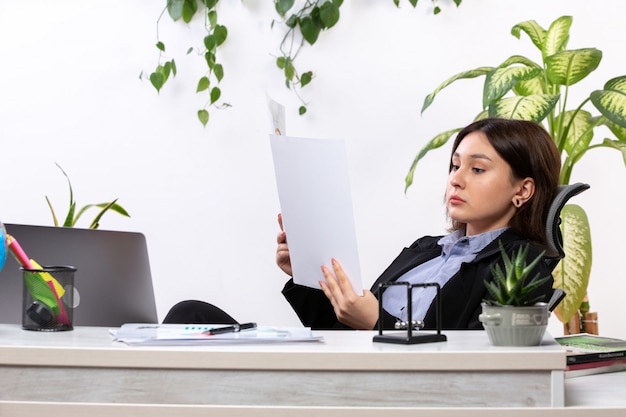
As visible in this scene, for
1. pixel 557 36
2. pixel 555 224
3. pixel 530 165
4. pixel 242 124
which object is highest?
pixel 557 36

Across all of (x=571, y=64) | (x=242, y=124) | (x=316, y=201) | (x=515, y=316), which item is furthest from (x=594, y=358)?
(x=242, y=124)

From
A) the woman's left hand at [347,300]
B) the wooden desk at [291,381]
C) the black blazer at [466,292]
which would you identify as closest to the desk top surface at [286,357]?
the wooden desk at [291,381]

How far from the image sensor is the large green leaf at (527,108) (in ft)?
6.62

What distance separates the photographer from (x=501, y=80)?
83.1 inches

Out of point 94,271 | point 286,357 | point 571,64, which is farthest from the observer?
point 571,64

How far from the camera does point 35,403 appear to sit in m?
0.94

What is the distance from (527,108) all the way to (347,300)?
0.92 m

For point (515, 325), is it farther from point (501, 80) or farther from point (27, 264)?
point (501, 80)

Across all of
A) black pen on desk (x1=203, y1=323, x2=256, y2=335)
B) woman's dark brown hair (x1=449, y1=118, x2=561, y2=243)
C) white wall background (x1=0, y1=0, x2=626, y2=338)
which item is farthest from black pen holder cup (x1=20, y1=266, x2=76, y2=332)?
white wall background (x1=0, y1=0, x2=626, y2=338)

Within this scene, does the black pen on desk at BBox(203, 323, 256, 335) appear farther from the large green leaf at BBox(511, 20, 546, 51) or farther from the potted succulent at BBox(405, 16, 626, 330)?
the large green leaf at BBox(511, 20, 546, 51)

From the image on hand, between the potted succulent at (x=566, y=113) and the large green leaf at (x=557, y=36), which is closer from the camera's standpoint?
the potted succulent at (x=566, y=113)

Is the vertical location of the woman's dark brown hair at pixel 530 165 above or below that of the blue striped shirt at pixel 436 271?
above

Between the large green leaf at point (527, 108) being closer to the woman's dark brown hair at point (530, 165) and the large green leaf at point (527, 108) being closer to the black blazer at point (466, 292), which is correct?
the woman's dark brown hair at point (530, 165)

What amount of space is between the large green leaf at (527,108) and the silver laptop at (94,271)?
1.05m
